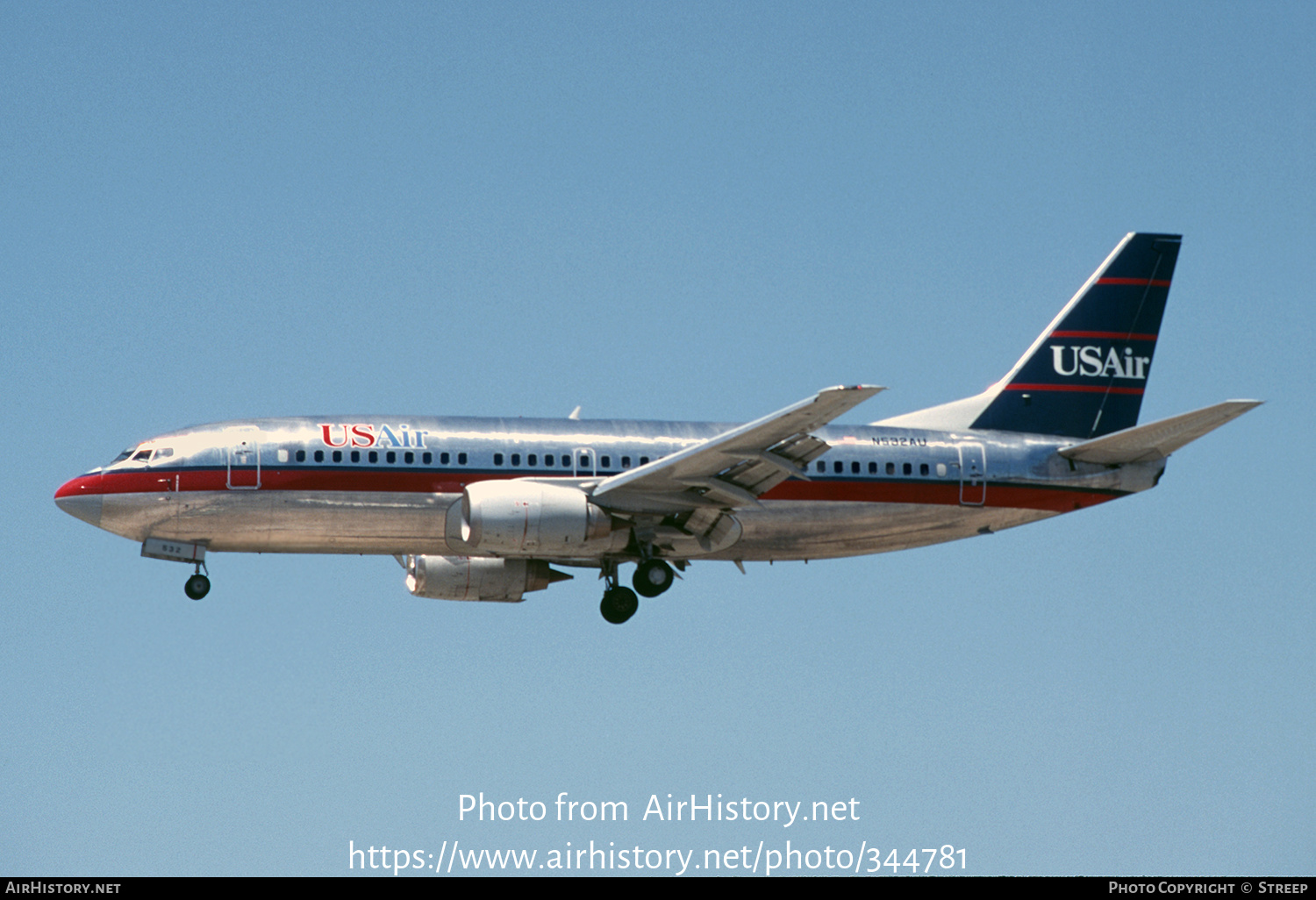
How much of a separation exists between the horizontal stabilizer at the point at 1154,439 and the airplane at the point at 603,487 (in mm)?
63

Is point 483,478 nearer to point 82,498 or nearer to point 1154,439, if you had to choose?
point 82,498

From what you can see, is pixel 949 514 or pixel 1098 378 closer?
pixel 949 514

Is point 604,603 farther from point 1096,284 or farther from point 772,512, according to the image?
point 1096,284

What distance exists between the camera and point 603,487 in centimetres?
4422

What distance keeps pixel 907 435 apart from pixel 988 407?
132 inches

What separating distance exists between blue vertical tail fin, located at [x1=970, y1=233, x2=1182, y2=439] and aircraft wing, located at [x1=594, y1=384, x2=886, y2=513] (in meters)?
8.44

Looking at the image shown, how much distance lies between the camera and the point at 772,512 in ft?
152

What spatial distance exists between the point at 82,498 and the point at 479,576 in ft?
32.0

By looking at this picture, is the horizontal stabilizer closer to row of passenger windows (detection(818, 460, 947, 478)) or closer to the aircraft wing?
row of passenger windows (detection(818, 460, 947, 478))

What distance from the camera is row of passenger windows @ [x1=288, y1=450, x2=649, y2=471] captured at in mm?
44219

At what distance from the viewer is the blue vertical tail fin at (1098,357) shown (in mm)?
50469

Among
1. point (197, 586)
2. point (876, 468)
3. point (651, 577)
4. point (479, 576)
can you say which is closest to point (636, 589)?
point (651, 577)

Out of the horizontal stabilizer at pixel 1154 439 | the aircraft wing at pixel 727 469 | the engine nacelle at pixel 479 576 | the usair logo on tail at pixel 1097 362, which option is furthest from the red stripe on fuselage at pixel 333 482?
the usair logo on tail at pixel 1097 362
